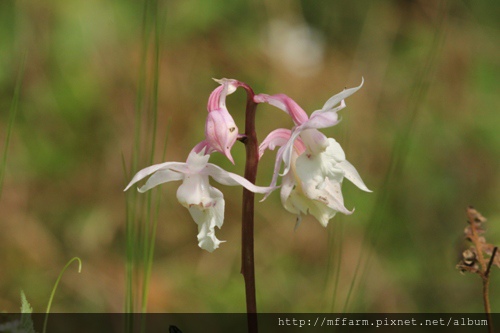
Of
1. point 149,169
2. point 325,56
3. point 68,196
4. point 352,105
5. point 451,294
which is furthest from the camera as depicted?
point 325,56

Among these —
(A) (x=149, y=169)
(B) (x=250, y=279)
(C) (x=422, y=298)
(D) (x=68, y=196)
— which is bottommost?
(C) (x=422, y=298)

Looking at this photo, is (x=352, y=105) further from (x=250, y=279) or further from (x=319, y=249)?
(x=250, y=279)

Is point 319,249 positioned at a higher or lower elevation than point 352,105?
lower

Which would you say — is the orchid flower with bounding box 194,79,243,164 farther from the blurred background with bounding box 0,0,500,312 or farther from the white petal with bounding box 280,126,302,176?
the blurred background with bounding box 0,0,500,312

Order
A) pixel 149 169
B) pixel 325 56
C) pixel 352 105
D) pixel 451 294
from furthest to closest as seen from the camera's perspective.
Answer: pixel 325 56
pixel 352 105
pixel 451 294
pixel 149 169

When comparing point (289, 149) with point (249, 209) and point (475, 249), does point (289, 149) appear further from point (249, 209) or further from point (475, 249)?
point (475, 249)

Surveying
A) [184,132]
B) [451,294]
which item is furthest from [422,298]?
[184,132]

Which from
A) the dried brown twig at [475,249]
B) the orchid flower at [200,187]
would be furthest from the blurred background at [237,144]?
the orchid flower at [200,187]
